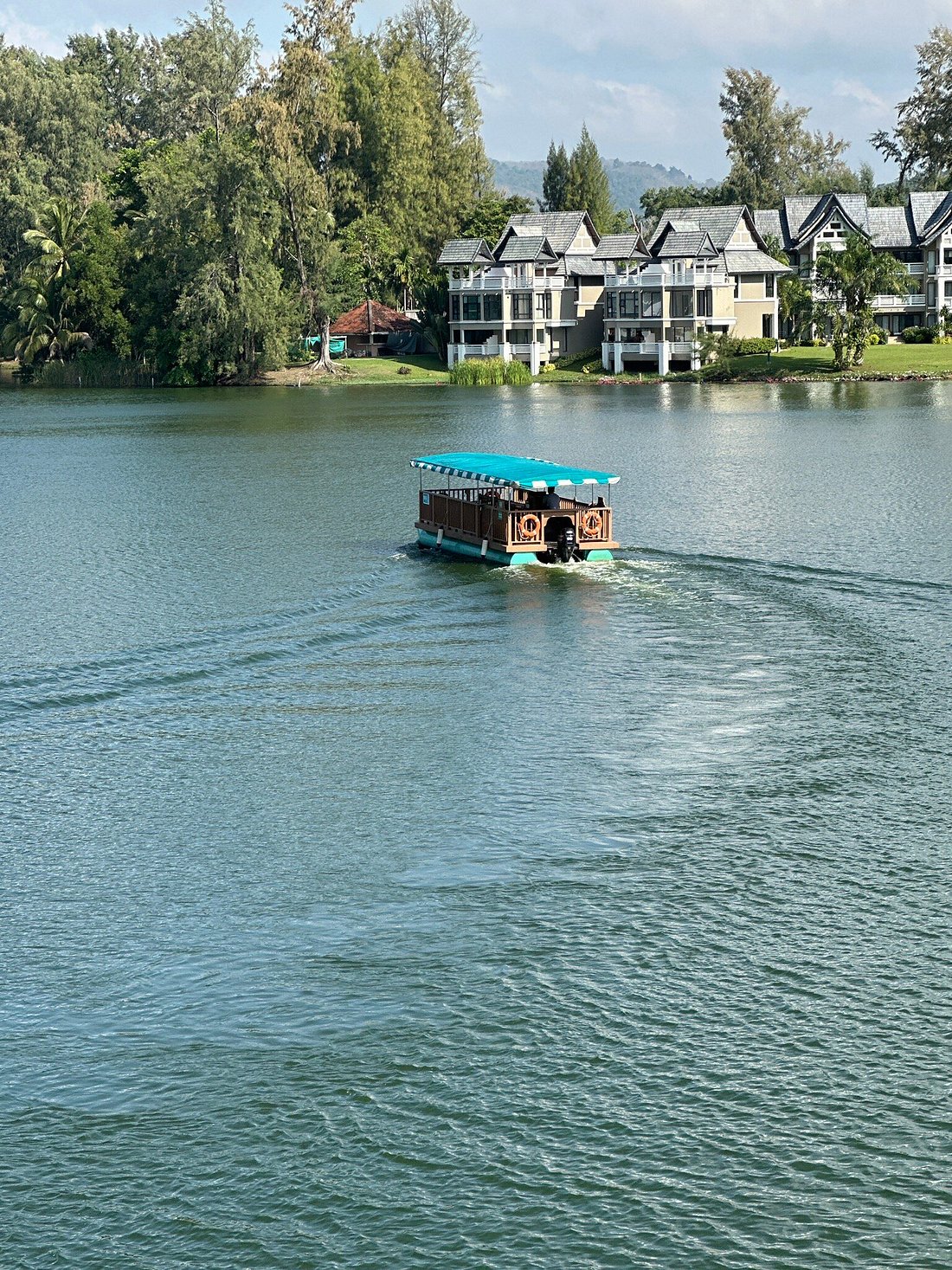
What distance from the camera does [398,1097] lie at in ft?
57.3

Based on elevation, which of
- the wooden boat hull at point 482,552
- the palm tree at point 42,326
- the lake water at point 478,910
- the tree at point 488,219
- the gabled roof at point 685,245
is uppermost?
the tree at point 488,219

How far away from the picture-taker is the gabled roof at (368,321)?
140 metres

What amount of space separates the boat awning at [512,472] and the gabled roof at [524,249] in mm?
87271

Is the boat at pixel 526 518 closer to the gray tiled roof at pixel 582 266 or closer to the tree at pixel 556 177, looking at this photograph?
the gray tiled roof at pixel 582 266

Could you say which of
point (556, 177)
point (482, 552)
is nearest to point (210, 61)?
point (556, 177)

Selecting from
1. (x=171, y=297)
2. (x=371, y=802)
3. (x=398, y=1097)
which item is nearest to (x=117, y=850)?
(x=371, y=802)

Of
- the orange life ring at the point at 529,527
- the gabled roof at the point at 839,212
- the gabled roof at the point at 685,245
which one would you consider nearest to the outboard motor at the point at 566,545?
the orange life ring at the point at 529,527

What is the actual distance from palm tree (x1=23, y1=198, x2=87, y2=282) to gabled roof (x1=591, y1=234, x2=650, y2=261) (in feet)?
148

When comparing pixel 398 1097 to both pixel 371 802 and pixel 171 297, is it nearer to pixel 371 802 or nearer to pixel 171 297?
pixel 371 802

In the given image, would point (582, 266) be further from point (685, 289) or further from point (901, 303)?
point (901, 303)

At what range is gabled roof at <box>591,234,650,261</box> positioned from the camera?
433 ft

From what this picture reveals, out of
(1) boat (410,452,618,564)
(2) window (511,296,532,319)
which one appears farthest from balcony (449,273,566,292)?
(1) boat (410,452,618,564)

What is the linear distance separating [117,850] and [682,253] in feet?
363

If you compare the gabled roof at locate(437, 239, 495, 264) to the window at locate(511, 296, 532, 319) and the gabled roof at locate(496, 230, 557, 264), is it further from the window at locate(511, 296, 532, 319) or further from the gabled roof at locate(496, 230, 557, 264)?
the window at locate(511, 296, 532, 319)
